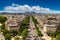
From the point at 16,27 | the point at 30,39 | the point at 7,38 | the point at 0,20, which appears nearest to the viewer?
the point at 30,39

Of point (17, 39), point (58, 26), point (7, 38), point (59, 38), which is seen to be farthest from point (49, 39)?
point (58, 26)

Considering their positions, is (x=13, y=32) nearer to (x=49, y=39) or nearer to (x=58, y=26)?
(x=49, y=39)

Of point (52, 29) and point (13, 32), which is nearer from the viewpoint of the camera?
point (13, 32)

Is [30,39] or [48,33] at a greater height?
[30,39]

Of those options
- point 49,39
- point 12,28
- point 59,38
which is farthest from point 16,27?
point 59,38

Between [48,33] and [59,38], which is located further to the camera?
[48,33]

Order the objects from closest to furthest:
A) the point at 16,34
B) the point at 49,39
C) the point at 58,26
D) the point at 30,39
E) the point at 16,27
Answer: the point at 30,39 < the point at 49,39 < the point at 16,34 < the point at 16,27 < the point at 58,26

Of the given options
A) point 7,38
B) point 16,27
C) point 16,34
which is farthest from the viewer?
point 16,27

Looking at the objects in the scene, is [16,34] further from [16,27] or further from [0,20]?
[0,20]

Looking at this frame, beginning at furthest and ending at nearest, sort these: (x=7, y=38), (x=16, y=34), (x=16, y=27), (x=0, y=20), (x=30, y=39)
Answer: (x=0, y=20) → (x=16, y=27) → (x=16, y=34) → (x=7, y=38) → (x=30, y=39)
